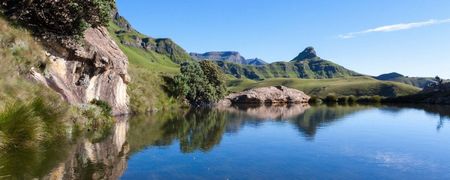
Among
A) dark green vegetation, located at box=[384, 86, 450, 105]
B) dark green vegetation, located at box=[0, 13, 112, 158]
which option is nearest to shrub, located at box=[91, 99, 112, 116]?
dark green vegetation, located at box=[0, 13, 112, 158]

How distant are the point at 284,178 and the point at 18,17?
30259 mm

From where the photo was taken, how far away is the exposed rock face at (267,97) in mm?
113125

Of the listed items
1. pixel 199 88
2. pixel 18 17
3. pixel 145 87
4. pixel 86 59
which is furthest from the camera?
pixel 199 88

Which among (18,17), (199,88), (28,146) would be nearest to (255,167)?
(28,146)

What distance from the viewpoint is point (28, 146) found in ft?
72.8

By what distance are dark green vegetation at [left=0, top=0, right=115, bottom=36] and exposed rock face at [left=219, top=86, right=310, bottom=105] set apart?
218 ft

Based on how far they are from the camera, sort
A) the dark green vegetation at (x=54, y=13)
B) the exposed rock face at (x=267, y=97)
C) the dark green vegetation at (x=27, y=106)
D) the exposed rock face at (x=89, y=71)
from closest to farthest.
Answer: the dark green vegetation at (x=27, y=106)
the exposed rock face at (x=89, y=71)
the dark green vegetation at (x=54, y=13)
the exposed rock face at (x=267, y=97)

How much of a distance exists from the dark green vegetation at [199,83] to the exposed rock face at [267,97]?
12.0 meters

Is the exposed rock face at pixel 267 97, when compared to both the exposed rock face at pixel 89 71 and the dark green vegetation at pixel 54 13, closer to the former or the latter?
the exposed rock face at pixel 89 71

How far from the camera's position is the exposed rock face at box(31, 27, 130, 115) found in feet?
126

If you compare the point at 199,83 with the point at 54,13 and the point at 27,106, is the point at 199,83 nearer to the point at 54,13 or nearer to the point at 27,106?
the point at 54,13

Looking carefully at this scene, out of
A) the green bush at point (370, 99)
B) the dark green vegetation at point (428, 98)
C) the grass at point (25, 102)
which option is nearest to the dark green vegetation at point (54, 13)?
the grass at point (25, 102)

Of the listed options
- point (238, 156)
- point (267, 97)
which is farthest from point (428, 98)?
point (238, 156)

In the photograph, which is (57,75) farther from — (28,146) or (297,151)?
(297,151)
